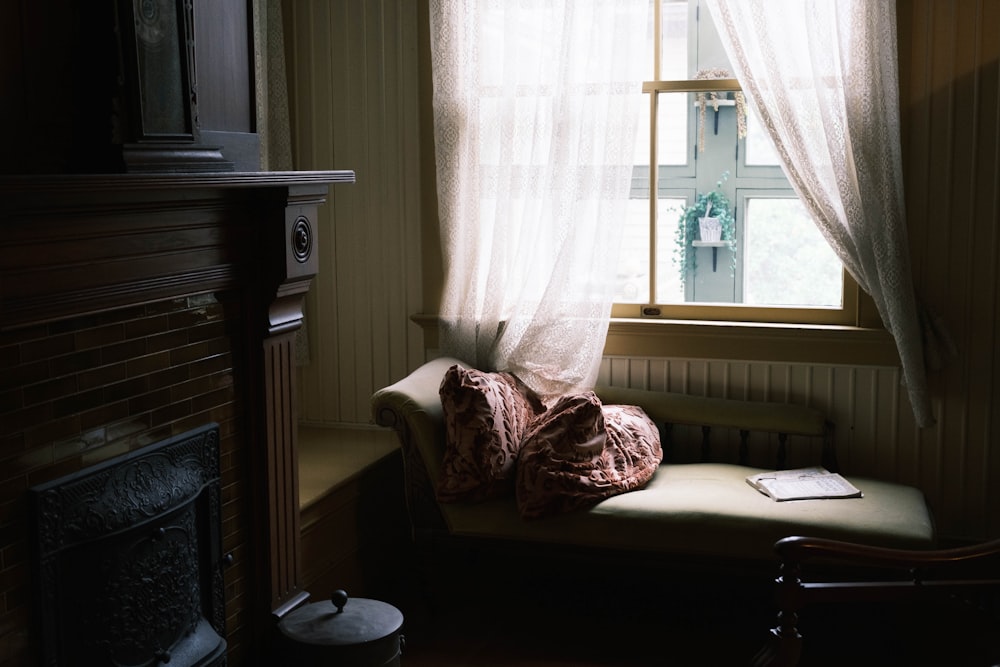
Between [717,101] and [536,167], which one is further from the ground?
[717,101]

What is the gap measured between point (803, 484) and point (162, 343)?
83.2 inches

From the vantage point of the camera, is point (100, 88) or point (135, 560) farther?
point (135, 560)

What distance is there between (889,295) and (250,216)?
2.15 m

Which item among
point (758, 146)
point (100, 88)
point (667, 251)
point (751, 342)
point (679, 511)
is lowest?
point (679, 511)

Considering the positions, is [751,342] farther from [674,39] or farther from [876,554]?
[876,554]

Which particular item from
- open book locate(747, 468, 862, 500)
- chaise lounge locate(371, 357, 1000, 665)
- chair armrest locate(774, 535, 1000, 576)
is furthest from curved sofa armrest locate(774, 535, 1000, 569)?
open book locate(747, 468, 862, 500)

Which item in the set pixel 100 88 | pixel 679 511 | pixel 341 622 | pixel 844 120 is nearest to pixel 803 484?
pixel 679 511

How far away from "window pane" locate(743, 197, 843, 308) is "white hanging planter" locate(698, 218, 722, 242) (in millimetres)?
102

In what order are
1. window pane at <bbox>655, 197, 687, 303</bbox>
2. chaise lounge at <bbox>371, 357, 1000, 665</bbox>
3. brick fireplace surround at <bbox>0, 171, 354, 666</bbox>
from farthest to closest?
window pane at <bbox>655, 197, 687, 303</bbox> < chaise lounge at <bbox>371, 357, 1000, 665</bbox> < brick fireplace surround at <bbox>0, 171, 354, 666</bbox>

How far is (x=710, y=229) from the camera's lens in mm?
4230

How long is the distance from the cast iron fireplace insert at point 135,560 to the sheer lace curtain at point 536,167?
1.49 metres

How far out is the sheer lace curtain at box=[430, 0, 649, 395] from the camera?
4082 millimetres

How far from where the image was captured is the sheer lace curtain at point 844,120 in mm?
3834

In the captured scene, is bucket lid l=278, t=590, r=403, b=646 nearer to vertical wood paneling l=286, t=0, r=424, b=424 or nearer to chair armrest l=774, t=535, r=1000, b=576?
chair armrest l=774, t=535, r=1000, b=576
